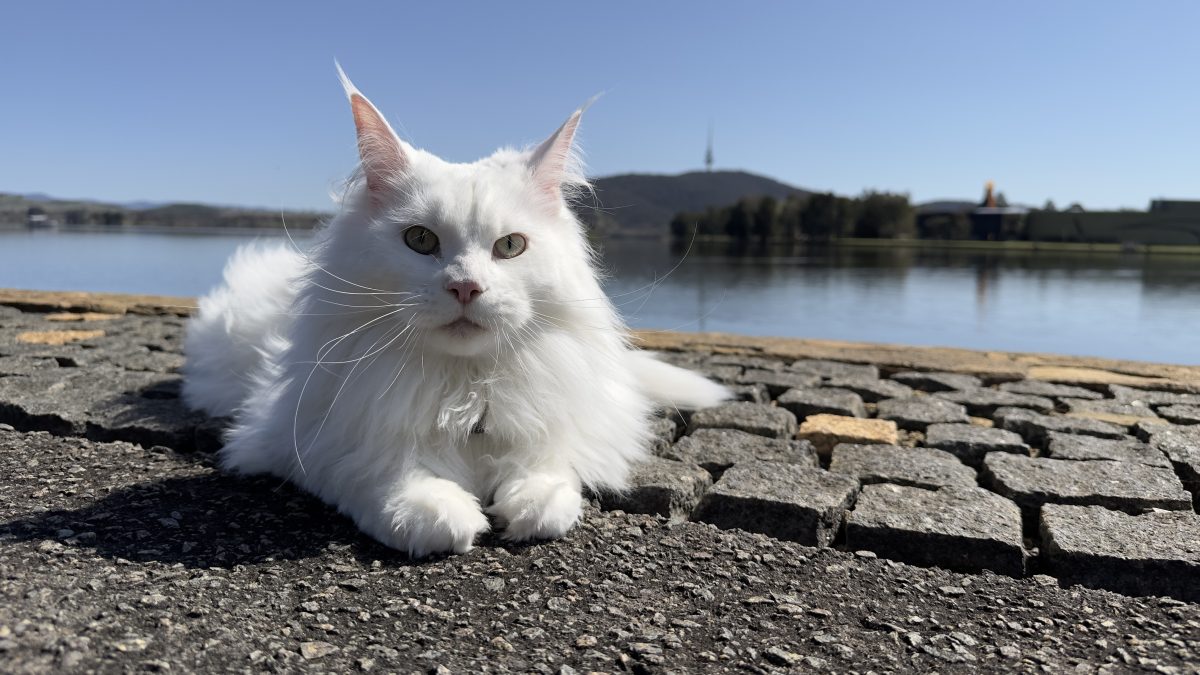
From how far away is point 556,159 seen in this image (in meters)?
2.51

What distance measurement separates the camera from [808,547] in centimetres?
227

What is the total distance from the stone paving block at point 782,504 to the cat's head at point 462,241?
759mm

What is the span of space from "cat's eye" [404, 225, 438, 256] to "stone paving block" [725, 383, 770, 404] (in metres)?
2.15

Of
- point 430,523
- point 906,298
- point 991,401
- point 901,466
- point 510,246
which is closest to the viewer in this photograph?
point 430,523

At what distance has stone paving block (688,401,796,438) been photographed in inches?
132

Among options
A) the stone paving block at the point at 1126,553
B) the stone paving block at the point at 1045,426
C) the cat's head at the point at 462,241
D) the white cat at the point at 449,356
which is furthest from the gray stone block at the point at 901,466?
the cat's head at the point at 462,241

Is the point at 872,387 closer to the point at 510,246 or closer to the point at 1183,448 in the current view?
the point at 1183,448

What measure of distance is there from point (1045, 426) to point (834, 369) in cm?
153

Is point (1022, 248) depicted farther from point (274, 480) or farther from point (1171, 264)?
point (274, 480)

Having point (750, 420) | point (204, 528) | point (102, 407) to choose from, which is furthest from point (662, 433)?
point (102, 407)

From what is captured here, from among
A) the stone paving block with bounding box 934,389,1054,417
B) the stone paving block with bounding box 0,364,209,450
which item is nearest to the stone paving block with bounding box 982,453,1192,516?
the stone paving block with bounding box 934,389,1054,417

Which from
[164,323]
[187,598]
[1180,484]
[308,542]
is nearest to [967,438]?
[1180,484]

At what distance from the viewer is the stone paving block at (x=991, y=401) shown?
3.94 meters

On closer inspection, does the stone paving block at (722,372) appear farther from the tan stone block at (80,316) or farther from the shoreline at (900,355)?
the tan stone block at (80,316)
